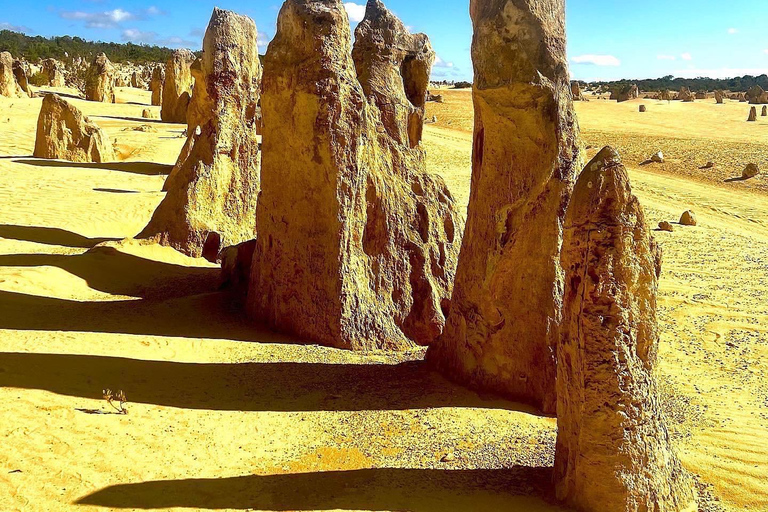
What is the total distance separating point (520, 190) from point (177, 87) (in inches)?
882

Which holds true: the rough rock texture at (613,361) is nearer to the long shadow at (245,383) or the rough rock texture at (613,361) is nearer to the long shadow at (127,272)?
the long shadow at (245,383)

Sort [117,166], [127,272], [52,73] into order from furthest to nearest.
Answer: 1. [52,73]
2. [117,166]
3. [127,272]

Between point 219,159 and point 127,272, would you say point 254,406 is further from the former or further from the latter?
point 219,159

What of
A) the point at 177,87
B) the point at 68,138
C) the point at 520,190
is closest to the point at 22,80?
the point at 177,87

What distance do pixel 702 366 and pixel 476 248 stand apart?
10.2 ft

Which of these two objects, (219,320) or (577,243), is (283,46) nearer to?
(219,320)

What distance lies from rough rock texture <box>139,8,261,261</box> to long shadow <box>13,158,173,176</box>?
19.9 feet

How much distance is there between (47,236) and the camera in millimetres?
11398

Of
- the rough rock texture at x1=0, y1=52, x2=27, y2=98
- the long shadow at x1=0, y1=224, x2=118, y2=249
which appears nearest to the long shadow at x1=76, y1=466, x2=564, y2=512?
the long shadow at x1=0, y1=224, x2=118, y2=249

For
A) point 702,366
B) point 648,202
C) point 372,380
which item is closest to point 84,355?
point 372,380

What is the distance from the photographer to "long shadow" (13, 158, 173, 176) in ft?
55.2

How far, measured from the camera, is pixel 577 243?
4.43 metres

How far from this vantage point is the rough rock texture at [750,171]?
2200cm

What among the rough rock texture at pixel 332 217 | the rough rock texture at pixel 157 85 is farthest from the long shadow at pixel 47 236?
the rough rock texture at pixel 157 85
